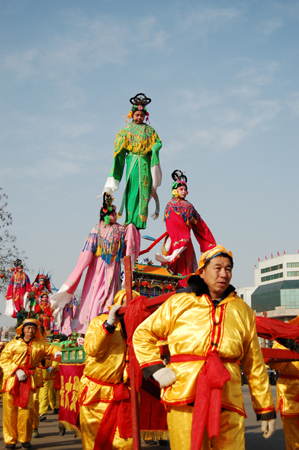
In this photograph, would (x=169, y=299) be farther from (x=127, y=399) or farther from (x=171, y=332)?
(x=127, y=399)

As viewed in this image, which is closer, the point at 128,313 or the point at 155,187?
the point at 128,313

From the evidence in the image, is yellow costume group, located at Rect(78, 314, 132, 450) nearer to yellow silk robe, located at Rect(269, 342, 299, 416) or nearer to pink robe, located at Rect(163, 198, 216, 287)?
yellow silk robe, located at Rect(269, 342, 299, 416)

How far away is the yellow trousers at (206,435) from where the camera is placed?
2.87m

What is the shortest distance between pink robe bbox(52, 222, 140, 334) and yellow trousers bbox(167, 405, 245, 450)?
3.30 meters

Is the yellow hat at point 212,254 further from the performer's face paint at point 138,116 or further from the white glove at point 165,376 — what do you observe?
the performer's face paint at point 138,116

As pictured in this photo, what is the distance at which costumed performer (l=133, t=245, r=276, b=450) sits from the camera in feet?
9.16

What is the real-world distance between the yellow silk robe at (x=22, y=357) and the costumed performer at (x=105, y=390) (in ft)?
9.81

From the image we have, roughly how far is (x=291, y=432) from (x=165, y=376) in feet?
9.43

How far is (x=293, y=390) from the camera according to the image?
5.20 metres

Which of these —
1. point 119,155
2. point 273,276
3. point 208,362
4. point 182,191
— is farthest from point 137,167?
point 273,276

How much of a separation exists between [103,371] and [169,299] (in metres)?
1.83

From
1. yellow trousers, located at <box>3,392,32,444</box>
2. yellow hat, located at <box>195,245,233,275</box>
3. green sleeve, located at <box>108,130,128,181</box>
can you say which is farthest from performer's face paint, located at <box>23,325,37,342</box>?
yellow hat, located at <box>195,245,233,275</box>

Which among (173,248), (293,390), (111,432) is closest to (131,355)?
(111,432)

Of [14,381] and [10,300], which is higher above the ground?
[10,300]
